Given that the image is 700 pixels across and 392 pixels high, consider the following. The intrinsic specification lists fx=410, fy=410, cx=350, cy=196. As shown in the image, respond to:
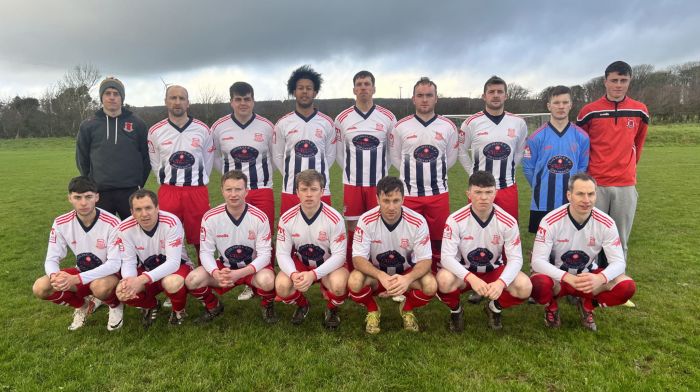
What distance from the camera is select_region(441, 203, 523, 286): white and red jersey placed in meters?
3.20

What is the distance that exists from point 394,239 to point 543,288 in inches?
45.8

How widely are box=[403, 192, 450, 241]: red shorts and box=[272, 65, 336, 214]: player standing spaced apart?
869 mm

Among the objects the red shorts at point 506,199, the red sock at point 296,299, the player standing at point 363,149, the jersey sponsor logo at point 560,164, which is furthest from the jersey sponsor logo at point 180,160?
the jersey sponsor logo at point 560,164

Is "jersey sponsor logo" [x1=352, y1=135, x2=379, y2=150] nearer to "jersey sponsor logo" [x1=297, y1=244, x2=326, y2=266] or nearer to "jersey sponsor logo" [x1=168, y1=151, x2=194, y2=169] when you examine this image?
"jersey sponsor logo" [x1=297, y1=244, x2=326, y2=266]

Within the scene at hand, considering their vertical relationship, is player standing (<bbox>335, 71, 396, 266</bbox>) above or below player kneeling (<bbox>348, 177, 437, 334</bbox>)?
above

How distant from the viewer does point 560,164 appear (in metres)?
3.71

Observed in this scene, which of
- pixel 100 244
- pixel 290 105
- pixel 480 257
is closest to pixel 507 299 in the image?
pixel 480 257

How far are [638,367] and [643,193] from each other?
9.04m

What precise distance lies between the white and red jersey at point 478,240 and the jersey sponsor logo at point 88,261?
2.86 metres

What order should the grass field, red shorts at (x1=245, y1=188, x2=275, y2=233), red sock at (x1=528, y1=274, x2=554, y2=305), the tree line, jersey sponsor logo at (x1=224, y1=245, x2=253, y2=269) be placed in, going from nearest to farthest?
the grass field
red sock at (x1=528, y1=274, x2=554, y2=305)
jersey sponsor logo at (x1=224, y1=245, x2=253, y2=269)
red shorts at (x1=245, y1=188, x2=275, y2=233)
the tree line

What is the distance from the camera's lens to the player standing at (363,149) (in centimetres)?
404

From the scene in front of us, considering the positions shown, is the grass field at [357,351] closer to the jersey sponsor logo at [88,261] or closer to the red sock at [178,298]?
the red sock at [178,298]

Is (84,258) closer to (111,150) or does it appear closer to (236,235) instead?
(111,150)

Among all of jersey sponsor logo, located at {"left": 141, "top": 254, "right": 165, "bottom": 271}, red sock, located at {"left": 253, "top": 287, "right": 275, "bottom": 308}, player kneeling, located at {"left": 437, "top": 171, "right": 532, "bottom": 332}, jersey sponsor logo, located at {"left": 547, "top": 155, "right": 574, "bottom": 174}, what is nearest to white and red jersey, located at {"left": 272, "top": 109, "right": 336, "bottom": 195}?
red sock, located at {"left": 253, "top": 287, "right": 275, "bottom": 308}
